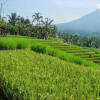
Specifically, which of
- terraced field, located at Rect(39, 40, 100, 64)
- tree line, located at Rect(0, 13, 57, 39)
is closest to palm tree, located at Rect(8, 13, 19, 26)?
tree line, located at Rect(0, 13, 57, 39)

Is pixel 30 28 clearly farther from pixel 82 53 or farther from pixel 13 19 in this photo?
pixel 82 53

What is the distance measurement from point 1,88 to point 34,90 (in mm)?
1064

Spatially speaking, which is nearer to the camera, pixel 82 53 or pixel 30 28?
pixel 82 53

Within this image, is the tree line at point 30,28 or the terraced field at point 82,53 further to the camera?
the tree line at point 30,28

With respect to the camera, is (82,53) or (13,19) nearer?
(82,53)

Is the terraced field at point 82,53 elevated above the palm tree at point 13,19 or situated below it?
below

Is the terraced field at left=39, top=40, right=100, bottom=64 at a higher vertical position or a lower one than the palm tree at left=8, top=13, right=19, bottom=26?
lower

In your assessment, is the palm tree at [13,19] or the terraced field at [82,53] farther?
the palm tree at [13,19]

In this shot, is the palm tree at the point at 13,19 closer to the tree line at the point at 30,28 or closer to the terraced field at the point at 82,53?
the tree line at the point at 30,28

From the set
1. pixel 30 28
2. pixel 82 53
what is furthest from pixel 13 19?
pixel 82 53

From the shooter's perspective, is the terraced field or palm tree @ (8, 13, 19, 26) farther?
palm tree @ (8, 13, 19, 26)

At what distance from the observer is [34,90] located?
2469 millimetres

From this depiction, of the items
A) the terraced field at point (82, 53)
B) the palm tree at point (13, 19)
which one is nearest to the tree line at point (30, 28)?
the palm tree at point (13, 19)

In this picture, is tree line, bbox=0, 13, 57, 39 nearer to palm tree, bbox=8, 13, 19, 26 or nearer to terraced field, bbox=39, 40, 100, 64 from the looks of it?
palm tree, bbox=8, 13, 19, 26
